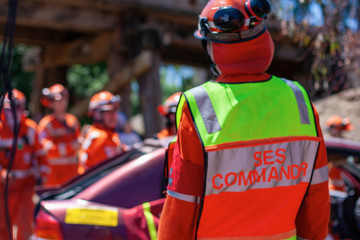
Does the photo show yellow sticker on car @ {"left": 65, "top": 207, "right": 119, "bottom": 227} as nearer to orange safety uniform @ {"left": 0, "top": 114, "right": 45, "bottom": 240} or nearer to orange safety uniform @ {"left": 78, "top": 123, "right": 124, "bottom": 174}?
orange safety uniform @ {"left": 78, "top": 123, "right": 124, "bottom": 174}

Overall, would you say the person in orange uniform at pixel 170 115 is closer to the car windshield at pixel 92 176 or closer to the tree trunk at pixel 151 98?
the car windshield at pixel 92 176

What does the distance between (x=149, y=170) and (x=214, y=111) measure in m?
1.33

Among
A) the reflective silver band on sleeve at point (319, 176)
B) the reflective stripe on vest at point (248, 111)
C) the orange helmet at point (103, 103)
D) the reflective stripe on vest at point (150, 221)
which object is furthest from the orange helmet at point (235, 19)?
the orange helmet at point (103, 103)

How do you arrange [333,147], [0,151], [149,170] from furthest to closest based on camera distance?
1. [0,151]
2. [333,147]
3. [149,170]

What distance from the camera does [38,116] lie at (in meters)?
11.1

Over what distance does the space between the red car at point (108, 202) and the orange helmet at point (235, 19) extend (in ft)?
4.00

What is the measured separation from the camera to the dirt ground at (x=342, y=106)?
909 centimetres

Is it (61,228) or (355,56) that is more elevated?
(355,56)

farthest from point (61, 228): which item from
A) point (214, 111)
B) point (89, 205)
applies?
point (214, 111)

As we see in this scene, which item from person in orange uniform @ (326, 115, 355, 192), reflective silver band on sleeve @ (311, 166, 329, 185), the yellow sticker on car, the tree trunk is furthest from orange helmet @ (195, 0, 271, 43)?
the tree trunk

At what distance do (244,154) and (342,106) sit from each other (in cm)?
838

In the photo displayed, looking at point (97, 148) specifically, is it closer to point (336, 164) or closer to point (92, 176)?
point (92, 176)

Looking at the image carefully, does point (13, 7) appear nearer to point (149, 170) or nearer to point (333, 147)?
point (149, 170)

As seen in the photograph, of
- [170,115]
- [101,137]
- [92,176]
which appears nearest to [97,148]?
[101,137]
